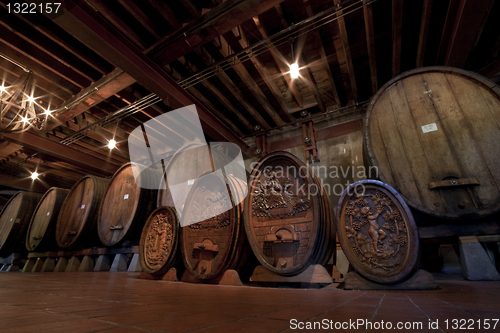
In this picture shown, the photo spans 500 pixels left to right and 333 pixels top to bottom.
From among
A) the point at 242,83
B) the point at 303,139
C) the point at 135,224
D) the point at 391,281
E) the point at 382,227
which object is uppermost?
the point at 242,83

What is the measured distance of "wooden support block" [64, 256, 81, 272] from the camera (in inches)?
186

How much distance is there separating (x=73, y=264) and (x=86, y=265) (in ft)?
1.62

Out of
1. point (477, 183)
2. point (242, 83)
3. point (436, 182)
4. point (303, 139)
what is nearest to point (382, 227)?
point (436, 182)

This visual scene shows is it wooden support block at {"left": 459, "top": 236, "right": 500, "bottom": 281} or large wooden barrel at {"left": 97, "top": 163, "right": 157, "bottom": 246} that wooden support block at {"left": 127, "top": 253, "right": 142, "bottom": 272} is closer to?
large wooden barrel at {"left": 97, "top": 163, "right": 157, "bottom": 246}

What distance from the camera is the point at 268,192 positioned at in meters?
2.97

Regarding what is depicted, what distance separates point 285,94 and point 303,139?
1059 millimetres

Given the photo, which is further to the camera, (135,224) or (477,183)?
(135,224)

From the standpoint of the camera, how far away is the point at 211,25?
295 centimetres

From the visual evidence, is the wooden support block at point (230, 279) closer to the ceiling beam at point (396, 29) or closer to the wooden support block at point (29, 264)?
the ceiling beam at point (396, 29)

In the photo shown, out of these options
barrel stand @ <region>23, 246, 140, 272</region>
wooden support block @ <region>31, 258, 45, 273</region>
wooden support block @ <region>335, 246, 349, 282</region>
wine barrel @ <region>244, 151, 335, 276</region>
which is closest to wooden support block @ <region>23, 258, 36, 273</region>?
barrel stand @ <region>23, 246, 140, 272</region>

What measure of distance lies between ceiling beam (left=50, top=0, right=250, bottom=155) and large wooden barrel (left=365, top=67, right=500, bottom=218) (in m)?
3.15

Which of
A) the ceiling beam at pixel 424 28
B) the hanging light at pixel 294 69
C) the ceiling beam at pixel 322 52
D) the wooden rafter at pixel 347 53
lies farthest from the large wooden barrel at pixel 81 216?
the ceiling beam at pixel 424 28

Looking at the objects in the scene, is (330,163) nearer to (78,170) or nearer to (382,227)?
(382,227)

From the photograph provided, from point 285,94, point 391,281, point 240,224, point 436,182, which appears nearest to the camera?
point 391,281
